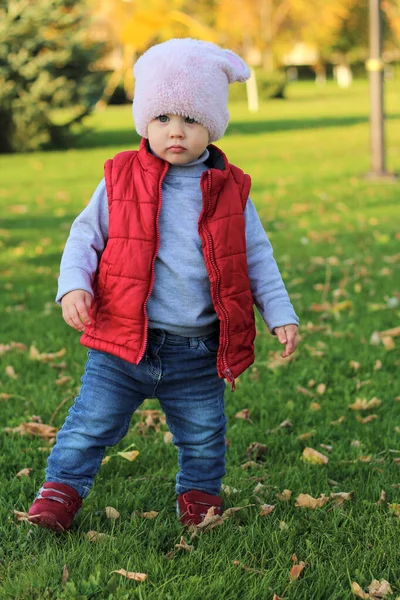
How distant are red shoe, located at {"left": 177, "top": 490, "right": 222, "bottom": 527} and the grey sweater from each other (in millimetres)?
592

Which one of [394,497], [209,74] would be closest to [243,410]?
[394,497]

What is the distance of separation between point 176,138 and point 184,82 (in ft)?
0.59

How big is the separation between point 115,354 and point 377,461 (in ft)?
4.57

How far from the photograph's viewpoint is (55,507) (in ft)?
9.59

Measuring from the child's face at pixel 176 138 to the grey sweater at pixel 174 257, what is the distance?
7cm

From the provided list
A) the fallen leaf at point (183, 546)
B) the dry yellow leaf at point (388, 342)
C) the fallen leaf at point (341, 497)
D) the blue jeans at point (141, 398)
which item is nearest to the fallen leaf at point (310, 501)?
the fallen leaf at point (341, 497)

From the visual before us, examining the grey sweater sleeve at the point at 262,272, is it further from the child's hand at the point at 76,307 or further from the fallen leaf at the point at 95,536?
the fallen leaf at the point at 95,536

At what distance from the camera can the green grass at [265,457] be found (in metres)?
2.68

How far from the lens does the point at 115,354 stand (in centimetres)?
286

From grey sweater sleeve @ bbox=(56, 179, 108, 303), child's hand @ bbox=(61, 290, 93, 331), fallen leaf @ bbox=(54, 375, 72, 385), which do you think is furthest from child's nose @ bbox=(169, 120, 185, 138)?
fallen leaf @ bbox=(54, 375, 72, 385)

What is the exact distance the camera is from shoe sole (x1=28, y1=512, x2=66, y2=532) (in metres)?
2.88

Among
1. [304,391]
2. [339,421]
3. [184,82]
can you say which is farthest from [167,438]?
[184,82]

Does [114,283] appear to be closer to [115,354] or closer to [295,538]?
[115,354]

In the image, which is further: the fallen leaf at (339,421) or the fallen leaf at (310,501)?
the fallen leaf at (339,421)
